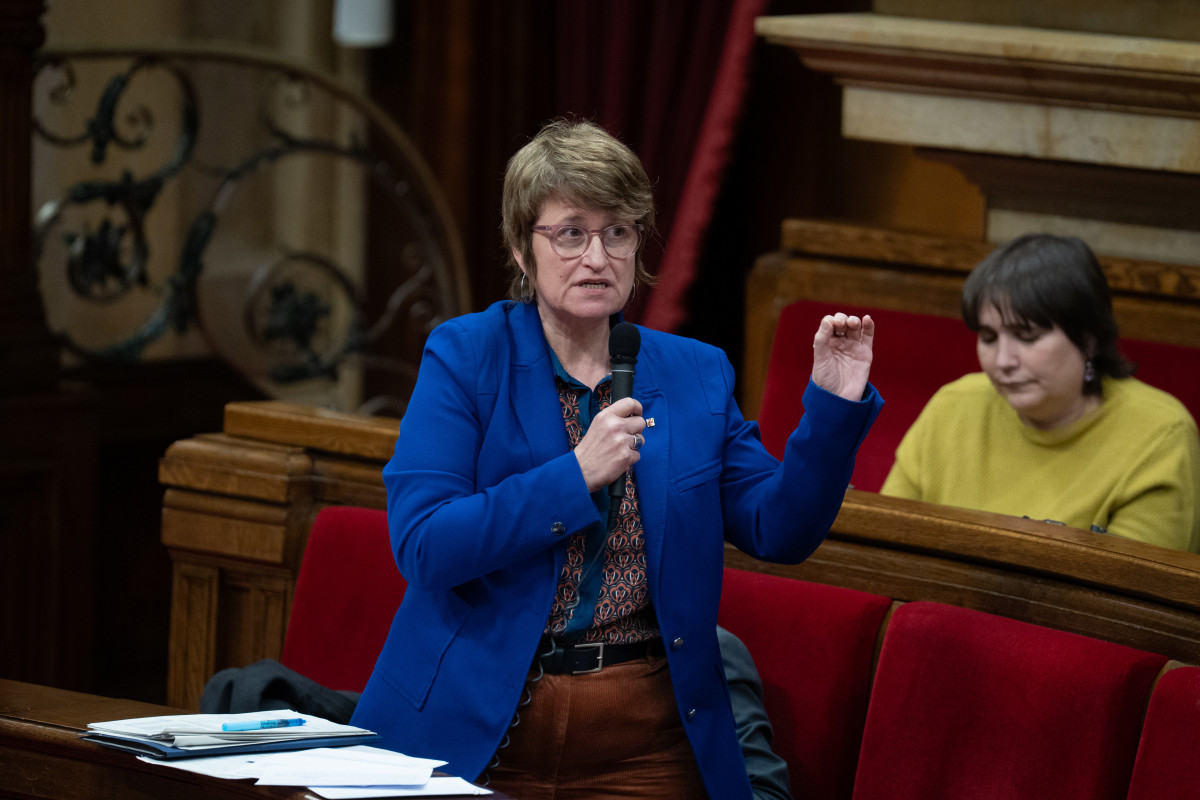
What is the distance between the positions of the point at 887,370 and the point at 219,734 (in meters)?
1.69

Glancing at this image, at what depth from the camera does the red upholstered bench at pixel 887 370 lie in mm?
2904

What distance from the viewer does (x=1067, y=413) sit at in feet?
8.11

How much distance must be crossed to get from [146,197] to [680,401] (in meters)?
2.53

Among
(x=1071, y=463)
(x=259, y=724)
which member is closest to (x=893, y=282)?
(x=1071, y=463)

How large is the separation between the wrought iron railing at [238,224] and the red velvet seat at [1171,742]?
8.95 feet

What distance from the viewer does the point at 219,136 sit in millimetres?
4988

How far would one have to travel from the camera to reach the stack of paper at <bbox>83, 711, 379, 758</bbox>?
157 centimetres

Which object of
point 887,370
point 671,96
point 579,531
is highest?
point 671,96

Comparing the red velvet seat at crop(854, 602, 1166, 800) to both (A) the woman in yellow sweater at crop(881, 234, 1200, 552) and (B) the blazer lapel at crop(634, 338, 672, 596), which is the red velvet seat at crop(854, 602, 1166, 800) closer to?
(B) the blazer lapel at crop(634, 338, 672, 596)

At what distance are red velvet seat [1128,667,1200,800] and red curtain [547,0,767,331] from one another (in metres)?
1.83

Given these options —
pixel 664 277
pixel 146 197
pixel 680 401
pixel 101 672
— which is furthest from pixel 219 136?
pixel 680 401

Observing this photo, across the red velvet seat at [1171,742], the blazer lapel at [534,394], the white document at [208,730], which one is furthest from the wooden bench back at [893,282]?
the white document at [208,730]

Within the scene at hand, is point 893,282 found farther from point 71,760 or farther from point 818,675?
point 71,760

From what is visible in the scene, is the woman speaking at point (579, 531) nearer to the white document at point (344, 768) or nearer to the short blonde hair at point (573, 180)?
the short blonde hair at point (573, 180)
